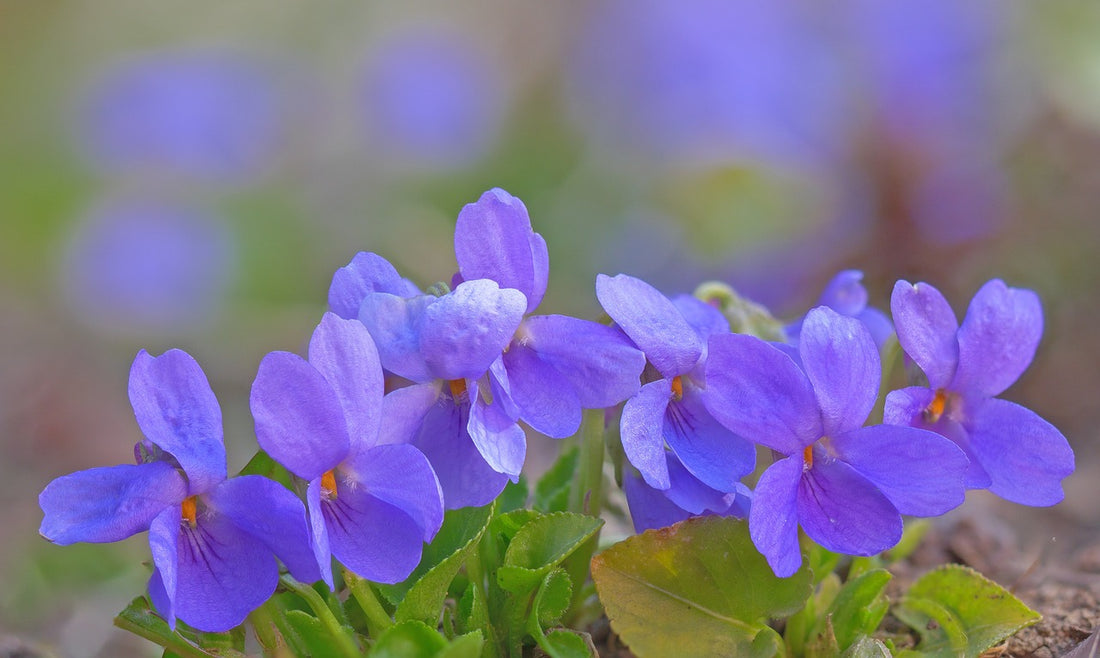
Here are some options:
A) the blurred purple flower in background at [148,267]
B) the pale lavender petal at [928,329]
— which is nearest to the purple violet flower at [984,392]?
the pale lavender petal at [928,329]

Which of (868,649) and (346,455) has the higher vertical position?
(346,455)

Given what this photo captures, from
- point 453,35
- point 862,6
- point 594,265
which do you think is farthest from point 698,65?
point 453,35

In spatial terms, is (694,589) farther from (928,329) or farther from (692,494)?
(928,329)

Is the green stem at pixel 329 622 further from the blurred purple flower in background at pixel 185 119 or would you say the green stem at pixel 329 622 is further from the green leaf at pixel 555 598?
the blurred purple flower in background at pixel 185 119

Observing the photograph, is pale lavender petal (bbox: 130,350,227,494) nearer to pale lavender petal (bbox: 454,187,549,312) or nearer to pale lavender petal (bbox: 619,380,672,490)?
pale lavender petal (bbox: 454,187,549,312)

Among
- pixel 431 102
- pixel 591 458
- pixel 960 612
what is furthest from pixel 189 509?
pixel 431 102

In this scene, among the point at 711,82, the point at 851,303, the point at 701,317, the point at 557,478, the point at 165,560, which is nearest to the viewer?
the point at 165,560
